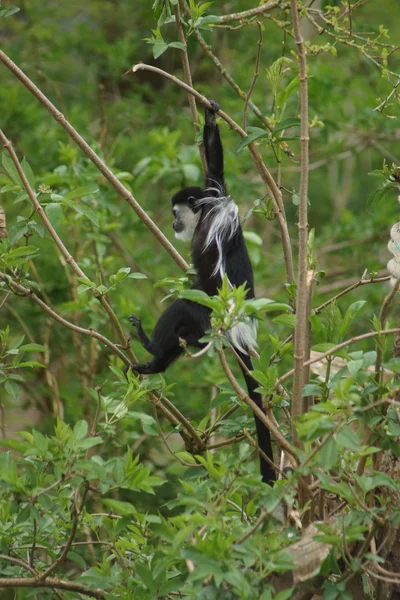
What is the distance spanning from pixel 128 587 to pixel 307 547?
38 cm

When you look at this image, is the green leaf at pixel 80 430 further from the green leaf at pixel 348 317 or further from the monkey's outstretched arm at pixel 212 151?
the monkey's outstretched arm at pixel 212 151

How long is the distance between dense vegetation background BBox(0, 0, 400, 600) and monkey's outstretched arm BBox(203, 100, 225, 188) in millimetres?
90

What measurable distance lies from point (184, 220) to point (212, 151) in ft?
1.52

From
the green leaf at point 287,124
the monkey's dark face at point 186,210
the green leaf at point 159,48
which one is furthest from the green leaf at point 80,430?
the monkey's dark face at point 186,210

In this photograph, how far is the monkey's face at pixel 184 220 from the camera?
10.1ft

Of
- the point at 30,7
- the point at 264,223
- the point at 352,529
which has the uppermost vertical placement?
the point at 30,7

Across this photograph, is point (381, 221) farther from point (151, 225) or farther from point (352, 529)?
point (352, 529)

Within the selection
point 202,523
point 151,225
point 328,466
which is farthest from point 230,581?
point 151,225

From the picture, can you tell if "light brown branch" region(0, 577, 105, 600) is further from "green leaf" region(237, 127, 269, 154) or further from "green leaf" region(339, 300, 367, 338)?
"green leaf" region(237, 127, 269, 154)

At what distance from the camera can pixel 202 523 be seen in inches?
56.9

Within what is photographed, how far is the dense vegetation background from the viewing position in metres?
1.55

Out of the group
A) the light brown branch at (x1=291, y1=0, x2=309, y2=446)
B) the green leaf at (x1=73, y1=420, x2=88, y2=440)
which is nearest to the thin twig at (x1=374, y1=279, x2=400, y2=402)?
the light brown branch at (x1=291, y1=0, x2=309, y2=446)

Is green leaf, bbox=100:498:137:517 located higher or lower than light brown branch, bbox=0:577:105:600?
higher

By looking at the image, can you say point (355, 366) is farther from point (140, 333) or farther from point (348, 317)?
point (140, 333)
